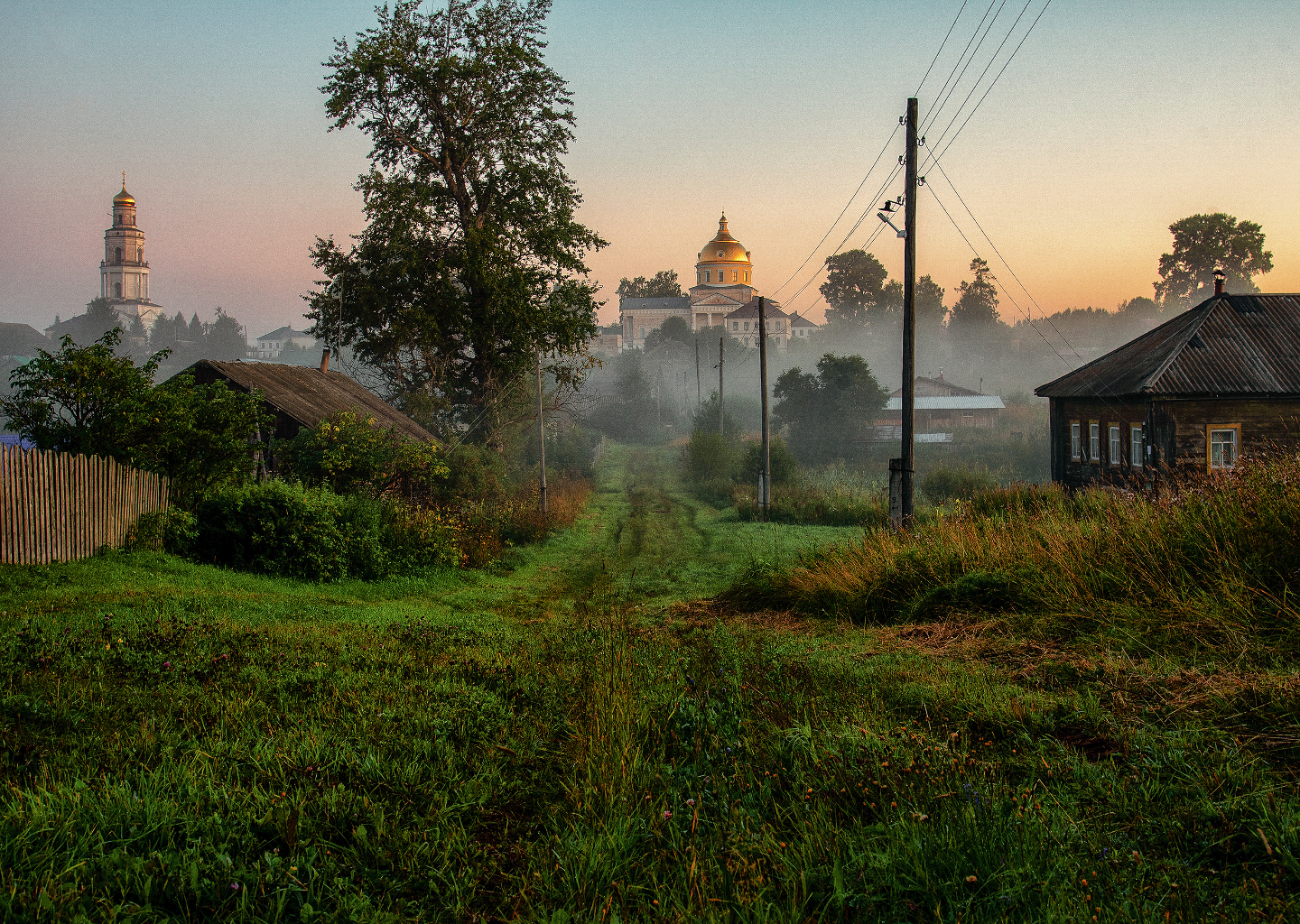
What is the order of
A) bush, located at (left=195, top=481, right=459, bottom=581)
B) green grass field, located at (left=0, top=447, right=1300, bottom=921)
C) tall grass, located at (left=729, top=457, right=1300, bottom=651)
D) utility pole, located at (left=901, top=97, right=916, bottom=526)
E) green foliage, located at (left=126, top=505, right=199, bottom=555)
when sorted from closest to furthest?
green grass field, located at (left=0, top=447, right=1300, bottom=921) < tall grass, located at (left=729, top=457, right=1300, bottom=651) < green foliage, located at (left=126, top=505, right=199, bottom=555) < bush, located at (left=195, top=481, right=459, bottom=581) < utility pole, located at (left=901, top=97, right=916, bottom=526)

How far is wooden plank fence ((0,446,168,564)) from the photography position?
31.9 ft

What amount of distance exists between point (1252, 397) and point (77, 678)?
2532cm

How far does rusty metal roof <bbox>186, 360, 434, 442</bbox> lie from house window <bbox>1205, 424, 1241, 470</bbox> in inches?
803

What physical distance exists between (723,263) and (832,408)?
74991 mm

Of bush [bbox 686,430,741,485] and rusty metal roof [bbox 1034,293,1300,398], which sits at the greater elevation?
rusty metal roof [bbox 1034,293,1300,398]

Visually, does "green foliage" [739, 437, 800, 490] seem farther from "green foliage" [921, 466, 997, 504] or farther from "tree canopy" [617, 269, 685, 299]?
"tree canopy" [617, 269, 685, 299]

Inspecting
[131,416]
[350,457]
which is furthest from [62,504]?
[350,457]

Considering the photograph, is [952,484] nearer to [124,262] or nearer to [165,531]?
[165,531]

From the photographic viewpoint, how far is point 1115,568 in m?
7.69

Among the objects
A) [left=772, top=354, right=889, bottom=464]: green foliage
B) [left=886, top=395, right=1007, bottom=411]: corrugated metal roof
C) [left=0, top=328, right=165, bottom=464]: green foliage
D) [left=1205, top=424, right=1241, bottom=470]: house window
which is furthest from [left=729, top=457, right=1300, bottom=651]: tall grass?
[left=886, top=395, right=1007, bottom=411]: corrugated metal roof

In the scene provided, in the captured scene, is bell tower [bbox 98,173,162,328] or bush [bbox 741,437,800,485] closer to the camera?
bush [bbox 741,437,800,485]

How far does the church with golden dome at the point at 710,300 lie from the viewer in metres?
117

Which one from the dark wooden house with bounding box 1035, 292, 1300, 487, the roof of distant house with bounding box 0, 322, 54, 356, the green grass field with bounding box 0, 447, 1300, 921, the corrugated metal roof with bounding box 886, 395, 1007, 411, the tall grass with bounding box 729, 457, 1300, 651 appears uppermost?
the roof of distant house with bounding box 0, 322, 54, 356

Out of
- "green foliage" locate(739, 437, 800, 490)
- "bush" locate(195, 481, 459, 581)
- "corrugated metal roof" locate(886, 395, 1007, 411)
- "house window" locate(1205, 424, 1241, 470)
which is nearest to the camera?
"bush" locate(195, 481, 459, 581)
